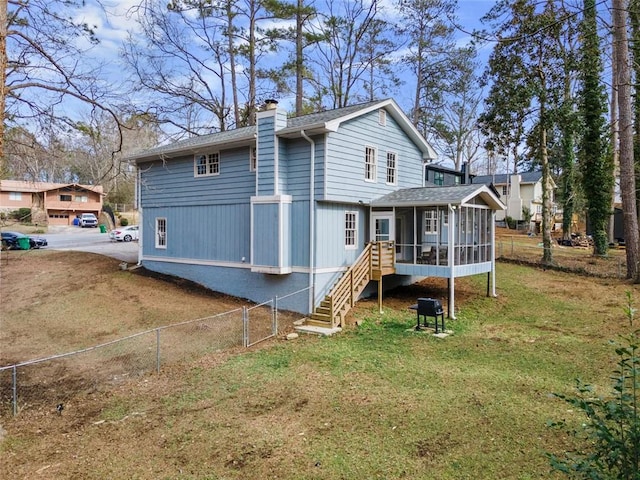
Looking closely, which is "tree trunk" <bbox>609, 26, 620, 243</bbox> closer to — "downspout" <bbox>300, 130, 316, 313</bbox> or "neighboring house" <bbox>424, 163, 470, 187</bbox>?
"neighboring house" <bbox>424, 163, 470, 187</bbox>

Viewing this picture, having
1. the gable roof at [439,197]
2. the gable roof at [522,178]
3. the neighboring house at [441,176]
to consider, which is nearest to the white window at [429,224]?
the gable roof at [439,197]

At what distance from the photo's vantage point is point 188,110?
2731 cm

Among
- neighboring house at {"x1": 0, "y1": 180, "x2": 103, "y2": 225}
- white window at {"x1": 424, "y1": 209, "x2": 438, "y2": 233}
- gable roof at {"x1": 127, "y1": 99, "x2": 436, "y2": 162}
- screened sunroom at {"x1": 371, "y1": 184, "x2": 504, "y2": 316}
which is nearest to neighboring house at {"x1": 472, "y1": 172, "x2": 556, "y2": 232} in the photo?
gable roof at {"x1": 127, "y1": 99, "x2": 436, "y2": 162}

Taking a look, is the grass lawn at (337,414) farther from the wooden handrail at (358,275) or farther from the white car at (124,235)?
the white car at (124,235)

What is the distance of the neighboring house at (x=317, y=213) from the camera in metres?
13.4

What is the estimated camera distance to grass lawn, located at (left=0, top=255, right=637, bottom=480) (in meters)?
5.20

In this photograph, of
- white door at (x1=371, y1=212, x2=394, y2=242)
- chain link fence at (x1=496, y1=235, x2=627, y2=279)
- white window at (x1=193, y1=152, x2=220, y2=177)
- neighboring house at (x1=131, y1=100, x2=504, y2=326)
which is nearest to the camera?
neighboring house at (x1=131, y1=100, x2=504, y2=326)

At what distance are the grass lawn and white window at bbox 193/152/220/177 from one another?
27.0 ft

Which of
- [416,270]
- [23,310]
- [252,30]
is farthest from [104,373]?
[252,30]

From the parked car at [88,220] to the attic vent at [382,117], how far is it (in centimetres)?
4139

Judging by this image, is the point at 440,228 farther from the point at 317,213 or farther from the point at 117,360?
the point at 117,360

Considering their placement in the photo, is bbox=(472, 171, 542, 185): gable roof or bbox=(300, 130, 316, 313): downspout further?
bbox=(472, 171, 542, 185): gable roof

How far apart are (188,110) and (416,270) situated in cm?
2002

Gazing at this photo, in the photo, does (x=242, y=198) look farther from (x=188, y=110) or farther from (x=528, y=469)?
(x=188, y=110)
